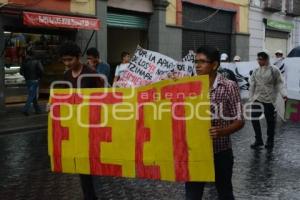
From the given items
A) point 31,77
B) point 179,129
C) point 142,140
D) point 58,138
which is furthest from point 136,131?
point 31,77

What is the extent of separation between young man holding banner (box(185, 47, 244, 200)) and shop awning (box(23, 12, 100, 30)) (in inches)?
434

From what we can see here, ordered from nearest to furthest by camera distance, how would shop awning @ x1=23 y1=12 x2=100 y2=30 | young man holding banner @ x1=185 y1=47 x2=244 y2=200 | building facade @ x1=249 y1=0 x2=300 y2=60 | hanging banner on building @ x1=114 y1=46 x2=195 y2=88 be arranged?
young man holding banner @ x1=185 y1=47 x2=244 y2=200
hanging banner on building @ x1=114 y1=46 x2=195 y2=88
shop awning @ x1=23 y1=12 x2=100 y2=30
building facade @ x1=249 y1=0 x2=300 y2=60

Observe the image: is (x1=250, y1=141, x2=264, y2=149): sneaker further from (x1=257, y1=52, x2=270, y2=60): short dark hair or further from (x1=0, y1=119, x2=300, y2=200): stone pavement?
(x1=257, y1=52, x2=270, y2=60): short dark hair

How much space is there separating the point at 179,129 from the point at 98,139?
3.36 feet

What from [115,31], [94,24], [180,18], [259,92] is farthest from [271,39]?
[259,92]

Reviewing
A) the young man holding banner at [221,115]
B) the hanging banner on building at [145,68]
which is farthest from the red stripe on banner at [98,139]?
the hanging banner on building at [145,68]

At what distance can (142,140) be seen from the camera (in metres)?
4.95

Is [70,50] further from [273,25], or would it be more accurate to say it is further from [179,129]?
[273,25]

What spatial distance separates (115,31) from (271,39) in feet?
37.8

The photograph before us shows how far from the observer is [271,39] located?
30.5m

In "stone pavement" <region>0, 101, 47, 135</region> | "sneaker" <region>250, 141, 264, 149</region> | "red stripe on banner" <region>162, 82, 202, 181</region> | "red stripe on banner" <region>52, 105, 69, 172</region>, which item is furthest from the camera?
"stone pavement" <region>0, 101, 47, 135</region>

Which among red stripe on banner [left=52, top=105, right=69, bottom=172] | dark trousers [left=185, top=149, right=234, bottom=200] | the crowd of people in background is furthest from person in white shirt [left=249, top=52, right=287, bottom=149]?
dark trousers [left=185, top=149, right=234, bottom=200]

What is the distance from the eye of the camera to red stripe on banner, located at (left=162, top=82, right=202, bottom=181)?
14.8ft

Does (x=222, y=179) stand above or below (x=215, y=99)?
below
